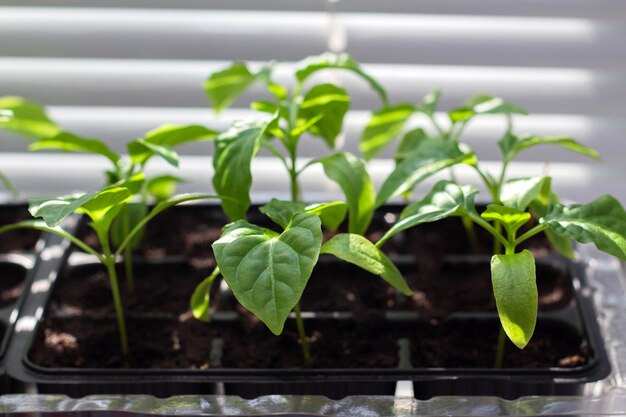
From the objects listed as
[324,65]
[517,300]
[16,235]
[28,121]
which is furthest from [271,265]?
[16,235]

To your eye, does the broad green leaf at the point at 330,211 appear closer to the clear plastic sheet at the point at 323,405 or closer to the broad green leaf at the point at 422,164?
the broad green leaf at the point at 422,164

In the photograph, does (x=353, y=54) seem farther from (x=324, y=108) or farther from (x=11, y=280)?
(x=11, y=280)

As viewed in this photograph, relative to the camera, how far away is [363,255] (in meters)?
0.88

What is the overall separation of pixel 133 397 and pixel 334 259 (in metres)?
0.34

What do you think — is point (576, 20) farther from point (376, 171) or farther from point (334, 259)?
point (334, 259)

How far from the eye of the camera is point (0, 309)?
3.60 ft

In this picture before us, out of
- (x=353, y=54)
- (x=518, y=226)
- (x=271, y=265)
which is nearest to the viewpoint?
(x=271, y=265)

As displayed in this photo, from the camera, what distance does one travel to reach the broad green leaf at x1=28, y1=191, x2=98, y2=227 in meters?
0.82

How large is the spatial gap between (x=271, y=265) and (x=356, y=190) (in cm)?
20

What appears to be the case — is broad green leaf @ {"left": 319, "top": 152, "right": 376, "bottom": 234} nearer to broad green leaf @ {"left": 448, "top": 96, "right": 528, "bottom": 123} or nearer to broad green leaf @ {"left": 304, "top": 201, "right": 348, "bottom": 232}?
broad green leaf @ {"left": 304, "top": 201, "right": 348, "bottom": 232}

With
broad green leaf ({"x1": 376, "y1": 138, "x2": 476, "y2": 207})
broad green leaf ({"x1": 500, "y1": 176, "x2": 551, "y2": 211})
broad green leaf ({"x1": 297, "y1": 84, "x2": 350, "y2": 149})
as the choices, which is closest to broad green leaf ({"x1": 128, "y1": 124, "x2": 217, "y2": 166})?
broad green leaf ({"x1": 297, "y1": 84, "x2": 350, "y2": 149})

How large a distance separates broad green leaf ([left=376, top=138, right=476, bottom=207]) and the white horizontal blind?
10.6 inches

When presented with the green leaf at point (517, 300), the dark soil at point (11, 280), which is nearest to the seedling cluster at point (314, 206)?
the green leaf at point (517, 300)

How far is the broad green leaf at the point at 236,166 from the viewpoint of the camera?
94 cm
